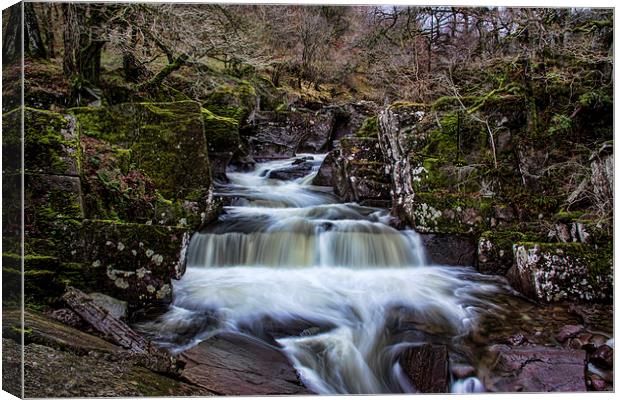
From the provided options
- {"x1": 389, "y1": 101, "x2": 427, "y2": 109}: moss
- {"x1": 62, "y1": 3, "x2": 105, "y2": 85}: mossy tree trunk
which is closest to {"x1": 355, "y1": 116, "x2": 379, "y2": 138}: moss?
{"x1": 389, "y1": 101, "x2": 427, "y2": 109}: moss

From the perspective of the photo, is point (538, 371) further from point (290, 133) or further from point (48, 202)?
point (290, 133)

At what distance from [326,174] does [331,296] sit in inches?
165

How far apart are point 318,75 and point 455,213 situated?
3.86m

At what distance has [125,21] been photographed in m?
5.58

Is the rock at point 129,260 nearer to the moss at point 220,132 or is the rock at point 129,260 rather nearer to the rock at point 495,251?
the rock at point 495,251

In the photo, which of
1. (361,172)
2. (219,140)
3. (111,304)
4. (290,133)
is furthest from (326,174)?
(111,304)

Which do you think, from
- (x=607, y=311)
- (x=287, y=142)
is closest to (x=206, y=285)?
(x=607, y=311)

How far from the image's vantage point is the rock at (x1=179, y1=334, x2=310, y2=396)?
2797 mm

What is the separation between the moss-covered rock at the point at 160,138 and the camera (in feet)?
16.4

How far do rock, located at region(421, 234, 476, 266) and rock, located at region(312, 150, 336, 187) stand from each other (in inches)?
124

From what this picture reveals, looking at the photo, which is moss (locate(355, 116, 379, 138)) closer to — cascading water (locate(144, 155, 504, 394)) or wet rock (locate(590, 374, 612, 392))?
cascading water (locate(144, 155, 504, 394))

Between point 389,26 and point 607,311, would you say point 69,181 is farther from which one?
point 607,311

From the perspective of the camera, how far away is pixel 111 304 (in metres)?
3.28

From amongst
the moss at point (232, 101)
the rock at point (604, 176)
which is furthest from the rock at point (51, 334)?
the moss at point (232, 101)
